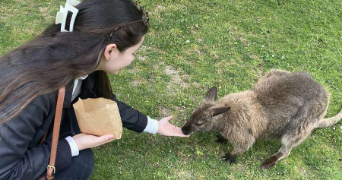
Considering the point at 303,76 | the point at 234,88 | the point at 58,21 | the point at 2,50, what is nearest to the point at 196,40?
the point at 234,88

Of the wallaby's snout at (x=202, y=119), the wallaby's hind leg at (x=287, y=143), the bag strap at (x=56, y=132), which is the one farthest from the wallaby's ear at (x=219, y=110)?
the bag strap at (x=56, y=132)

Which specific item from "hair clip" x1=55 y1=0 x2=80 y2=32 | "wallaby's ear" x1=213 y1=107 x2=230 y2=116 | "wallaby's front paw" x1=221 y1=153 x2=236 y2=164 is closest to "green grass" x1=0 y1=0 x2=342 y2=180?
"wallaby's front paw" x1=221 y1=153 x2=236 y2=164

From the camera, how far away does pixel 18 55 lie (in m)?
1.94

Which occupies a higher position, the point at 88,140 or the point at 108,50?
the point at 108,50

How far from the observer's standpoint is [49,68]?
1.86m

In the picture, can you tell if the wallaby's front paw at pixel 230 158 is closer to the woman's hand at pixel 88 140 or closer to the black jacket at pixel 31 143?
the woman's hand at pixel 88 140

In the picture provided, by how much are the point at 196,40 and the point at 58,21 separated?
136 inches

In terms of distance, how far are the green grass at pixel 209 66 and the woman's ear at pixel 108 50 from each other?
5.15 ft

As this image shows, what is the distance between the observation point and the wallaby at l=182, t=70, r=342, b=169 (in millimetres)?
3387

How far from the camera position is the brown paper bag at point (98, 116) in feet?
7.23

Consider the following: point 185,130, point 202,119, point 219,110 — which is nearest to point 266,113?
point 219,110

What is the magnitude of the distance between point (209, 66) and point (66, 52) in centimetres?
307

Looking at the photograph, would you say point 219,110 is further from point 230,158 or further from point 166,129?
point 230,158

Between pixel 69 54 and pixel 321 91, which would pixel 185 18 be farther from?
pixel 69 54
